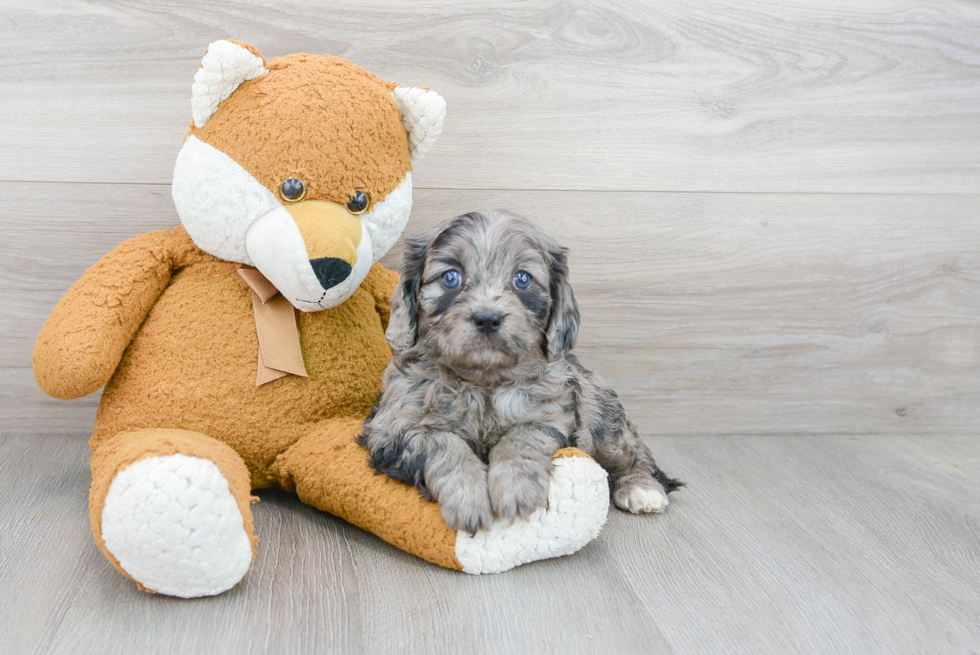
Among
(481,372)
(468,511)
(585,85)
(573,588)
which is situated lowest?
(573,588)

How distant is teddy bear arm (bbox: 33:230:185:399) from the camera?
1820 millimetres

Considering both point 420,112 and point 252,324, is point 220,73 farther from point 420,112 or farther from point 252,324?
point 252,324

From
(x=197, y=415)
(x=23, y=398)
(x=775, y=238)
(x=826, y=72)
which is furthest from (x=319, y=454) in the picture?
(x=826, y=72)

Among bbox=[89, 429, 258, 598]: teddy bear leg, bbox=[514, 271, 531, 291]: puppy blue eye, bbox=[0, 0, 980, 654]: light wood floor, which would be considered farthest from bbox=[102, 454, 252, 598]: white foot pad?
bbox=[514, 271, 531, 291]: puppy blue eye

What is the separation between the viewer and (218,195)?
180 cm

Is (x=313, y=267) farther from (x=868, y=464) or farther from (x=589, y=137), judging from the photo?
(x=868, y=464)

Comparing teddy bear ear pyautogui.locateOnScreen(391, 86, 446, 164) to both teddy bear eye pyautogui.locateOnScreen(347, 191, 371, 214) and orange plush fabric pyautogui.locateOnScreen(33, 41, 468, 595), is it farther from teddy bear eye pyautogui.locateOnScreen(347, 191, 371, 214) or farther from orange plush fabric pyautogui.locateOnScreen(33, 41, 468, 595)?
teddy bear eye pyautogui.locateOnScreen(347, 191, 371, 214)

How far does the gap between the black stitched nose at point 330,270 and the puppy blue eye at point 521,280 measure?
39cm

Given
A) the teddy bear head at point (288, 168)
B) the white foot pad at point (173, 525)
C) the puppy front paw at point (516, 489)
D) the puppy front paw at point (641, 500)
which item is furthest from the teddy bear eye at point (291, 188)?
the puppy front paw at point (641, 500)

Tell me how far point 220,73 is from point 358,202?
1.37ft

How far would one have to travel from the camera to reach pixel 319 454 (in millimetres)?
1894

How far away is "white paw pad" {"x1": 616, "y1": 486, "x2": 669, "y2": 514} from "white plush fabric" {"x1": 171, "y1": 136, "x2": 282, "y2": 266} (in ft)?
3.83

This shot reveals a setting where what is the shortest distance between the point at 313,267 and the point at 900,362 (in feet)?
7.10

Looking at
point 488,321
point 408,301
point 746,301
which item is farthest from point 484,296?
point 746,301
